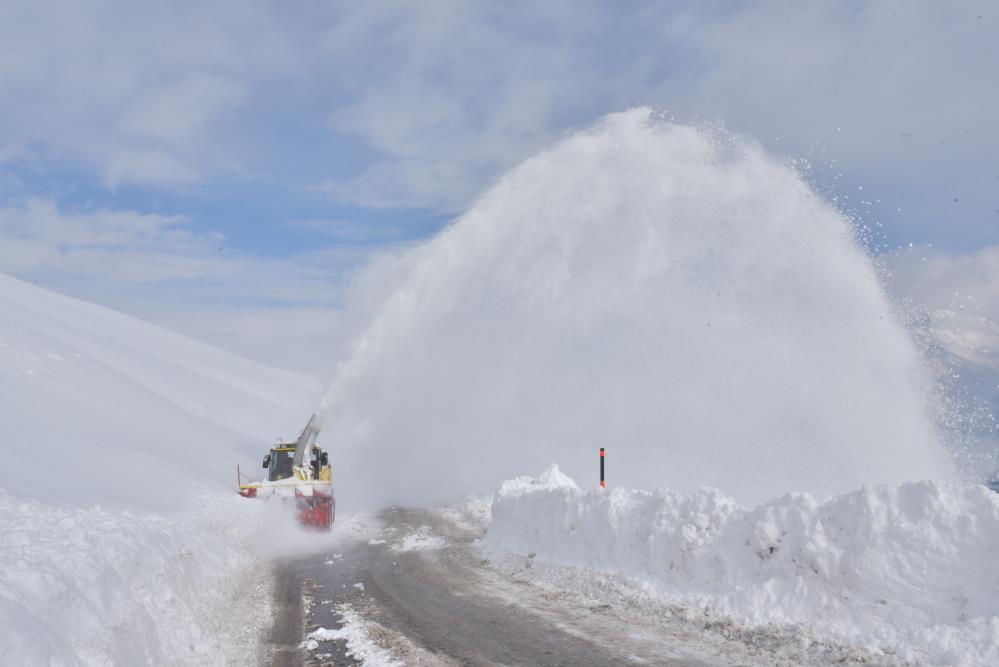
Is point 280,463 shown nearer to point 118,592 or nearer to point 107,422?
point 107,422

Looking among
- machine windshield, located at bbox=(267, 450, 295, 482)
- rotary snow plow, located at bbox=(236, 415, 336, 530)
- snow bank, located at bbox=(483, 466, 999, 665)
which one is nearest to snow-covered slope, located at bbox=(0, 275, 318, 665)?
rotary snow plow, located at bbox=(236, 415, 336, 530)

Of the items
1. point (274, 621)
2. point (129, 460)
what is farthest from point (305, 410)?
point (274, 621)

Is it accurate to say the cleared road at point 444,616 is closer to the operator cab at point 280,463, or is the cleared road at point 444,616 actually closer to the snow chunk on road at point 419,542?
the snow chunk on road at point 419,542

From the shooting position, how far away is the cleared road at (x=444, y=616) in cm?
688

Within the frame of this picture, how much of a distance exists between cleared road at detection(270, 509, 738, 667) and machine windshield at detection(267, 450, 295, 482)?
15.2ft

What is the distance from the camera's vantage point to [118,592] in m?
6.81

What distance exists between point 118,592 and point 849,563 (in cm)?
837

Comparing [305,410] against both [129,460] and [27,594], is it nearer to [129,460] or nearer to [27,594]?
[129,460]

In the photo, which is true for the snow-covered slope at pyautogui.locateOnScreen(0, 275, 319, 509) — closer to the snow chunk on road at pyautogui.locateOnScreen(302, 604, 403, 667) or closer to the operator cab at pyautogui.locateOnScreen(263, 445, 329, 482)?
the operator cab at pyautogui.locateOnScreen(263, 445, 329, 482)

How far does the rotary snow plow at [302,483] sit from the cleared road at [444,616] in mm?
2639

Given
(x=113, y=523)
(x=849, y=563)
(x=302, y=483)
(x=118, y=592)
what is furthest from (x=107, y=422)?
(x=849, y=563)

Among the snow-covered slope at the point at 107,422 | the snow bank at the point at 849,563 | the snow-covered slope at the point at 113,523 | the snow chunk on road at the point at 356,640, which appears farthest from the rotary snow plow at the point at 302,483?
the snow bank at the point at 849,563

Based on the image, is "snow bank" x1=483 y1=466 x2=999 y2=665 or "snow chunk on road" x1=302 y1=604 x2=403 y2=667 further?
"snow chunk on road" x1=302 y1=604 x2=403 y2=667

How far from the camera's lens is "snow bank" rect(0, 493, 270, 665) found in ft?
17.8
